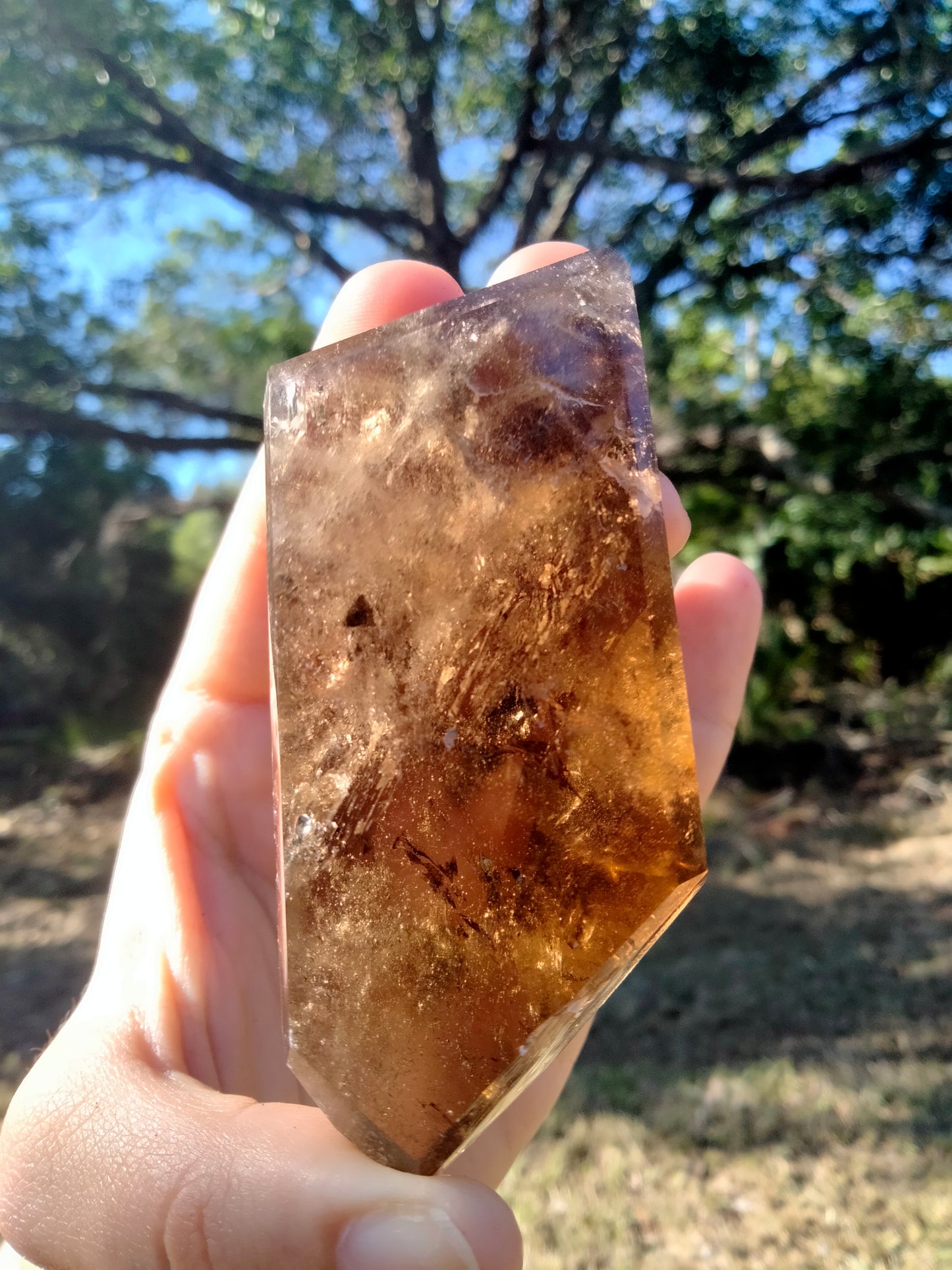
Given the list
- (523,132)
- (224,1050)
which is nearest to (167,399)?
(523,132)

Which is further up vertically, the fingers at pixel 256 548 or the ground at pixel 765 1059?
the fingers at pixel 256 548

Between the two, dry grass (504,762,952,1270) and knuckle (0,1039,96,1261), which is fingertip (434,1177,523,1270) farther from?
dry grass (504,762,952,1270)

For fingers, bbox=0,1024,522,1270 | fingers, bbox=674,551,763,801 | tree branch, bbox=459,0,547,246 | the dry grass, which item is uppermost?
tree branch, bbox=459,0,547,246

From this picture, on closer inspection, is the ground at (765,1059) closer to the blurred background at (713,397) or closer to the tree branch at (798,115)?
the blurred background at (713,397)

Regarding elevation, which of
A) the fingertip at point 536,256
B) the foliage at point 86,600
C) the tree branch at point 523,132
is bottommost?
the fingertip at point 536,256

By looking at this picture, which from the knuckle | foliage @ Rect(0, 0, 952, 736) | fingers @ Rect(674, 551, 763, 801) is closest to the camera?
the knuckle

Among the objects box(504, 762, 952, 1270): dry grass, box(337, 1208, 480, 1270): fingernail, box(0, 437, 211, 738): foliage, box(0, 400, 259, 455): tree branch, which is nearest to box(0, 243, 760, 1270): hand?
box(337, 1208, 480, 1270): fingernail

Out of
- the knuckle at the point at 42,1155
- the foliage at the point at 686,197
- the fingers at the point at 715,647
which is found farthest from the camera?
the foliage at the point at 686,197

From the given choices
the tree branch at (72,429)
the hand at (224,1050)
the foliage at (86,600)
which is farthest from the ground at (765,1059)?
the foliage at (86,600)
